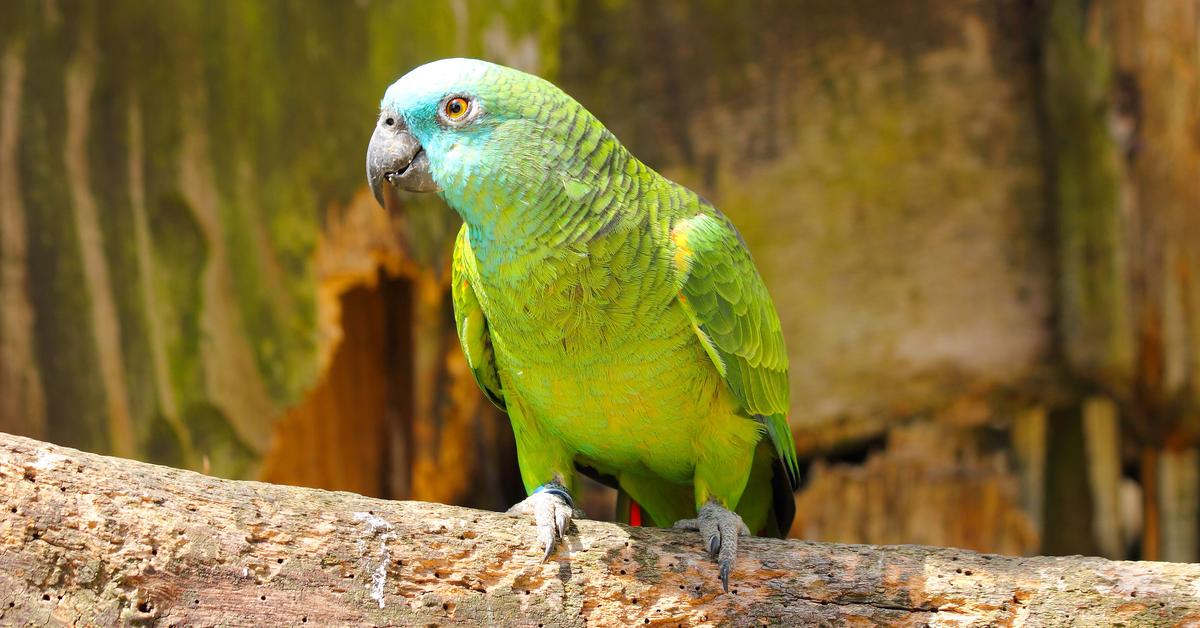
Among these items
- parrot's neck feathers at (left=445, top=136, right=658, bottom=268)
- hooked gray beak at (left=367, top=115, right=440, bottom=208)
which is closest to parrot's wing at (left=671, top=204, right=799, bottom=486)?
parrot's neck feathers at (left=445, top=136, right=658, bottom=268)

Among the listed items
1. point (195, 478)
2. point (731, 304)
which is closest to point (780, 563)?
point (731, 304)

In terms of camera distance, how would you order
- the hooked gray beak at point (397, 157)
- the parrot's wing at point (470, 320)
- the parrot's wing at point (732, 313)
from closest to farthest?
1. the hooked gray beak at point (397, 157)
2. the parrot's wing at point (732, 313)
3. the parrot's wing at point (470, 320)

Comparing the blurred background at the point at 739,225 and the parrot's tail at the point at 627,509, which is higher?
the blurred background at the point at 739,225

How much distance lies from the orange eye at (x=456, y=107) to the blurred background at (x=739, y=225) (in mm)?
1797

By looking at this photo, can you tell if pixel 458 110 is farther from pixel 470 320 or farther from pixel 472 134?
pixel 470 320

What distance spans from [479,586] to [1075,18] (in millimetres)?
3603

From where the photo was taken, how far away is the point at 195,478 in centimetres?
246

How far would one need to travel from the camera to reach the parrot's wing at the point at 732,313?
9.62 ft

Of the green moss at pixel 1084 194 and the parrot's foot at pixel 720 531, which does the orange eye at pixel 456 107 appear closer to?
the parrot's foot at pixel 720 531

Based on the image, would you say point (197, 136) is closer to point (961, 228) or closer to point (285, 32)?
point (285, 32)

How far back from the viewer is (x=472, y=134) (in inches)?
108

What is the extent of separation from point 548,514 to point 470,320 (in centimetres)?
71

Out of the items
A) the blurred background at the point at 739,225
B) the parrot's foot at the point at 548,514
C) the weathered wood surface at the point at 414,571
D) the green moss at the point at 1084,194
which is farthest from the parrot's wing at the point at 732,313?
the green moss at the point at 1084,194

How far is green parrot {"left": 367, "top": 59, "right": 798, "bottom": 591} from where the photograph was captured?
2748 mm
